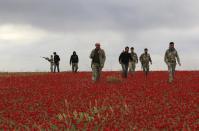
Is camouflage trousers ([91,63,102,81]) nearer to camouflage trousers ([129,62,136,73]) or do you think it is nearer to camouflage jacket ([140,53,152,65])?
camouflage jacket ([140,53,152,65])

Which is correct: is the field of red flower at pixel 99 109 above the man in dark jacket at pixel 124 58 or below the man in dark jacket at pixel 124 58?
below

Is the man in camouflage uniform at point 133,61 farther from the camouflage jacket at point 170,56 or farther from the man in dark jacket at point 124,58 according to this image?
the camouflage jacket at point 170,56

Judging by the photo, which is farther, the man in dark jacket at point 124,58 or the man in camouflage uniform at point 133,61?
the man in camouflage uniform at point 133,61

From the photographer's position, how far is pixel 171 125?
34.6 feet

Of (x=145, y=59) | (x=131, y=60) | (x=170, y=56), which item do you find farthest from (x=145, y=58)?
(x=170, y=56)

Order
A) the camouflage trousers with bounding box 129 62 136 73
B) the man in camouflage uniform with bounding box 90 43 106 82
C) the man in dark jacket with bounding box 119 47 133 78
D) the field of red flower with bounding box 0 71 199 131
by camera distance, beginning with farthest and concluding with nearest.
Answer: the camouflage trousers with bounding box 129 62 136 73, the man in dark jacket with bounding box 119 47 133 78, the man in camouflage uniform with bounding box 90 43 106 82, the field of red flower with bounding box 0 71 199 131

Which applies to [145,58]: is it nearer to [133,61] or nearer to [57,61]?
[133,61]

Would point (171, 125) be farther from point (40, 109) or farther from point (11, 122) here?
point (40, 109)

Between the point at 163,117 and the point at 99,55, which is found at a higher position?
the point at 99,55

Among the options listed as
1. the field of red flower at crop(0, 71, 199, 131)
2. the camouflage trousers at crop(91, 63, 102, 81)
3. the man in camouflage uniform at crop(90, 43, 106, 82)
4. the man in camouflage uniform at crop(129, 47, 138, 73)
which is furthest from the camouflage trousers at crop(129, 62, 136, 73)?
the field of red flower at crop(0, 71, 199, 131)

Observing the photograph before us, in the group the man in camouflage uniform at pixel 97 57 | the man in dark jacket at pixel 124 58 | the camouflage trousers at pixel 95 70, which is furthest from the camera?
the man in dark jacket at pixel 124 58

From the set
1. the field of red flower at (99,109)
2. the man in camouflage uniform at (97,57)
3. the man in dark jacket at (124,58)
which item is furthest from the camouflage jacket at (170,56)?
the man in dark jacket at (124,58)

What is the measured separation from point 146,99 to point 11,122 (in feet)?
17.6

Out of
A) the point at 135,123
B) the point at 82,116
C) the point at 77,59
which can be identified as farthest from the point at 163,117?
the point at 77,59
